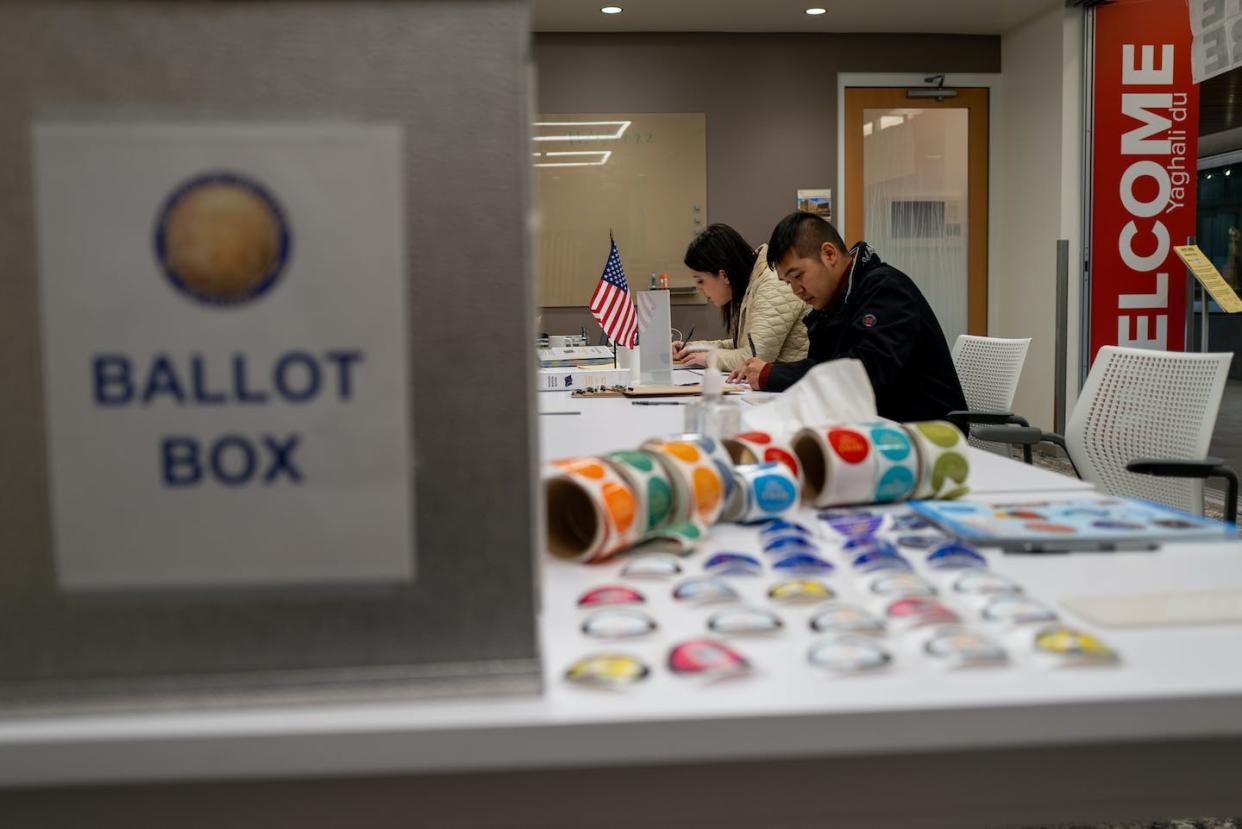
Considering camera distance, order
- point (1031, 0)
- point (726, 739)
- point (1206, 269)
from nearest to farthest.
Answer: point (726, 739) < point (1206, 269) < point (1031, 0)

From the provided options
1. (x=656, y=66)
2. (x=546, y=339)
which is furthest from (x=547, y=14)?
(x=546, y=339)

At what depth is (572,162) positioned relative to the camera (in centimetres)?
640

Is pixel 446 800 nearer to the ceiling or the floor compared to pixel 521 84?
nearer to the floor

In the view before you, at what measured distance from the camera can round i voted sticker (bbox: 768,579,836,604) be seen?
2.49 ft

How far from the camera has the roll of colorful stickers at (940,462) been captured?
1.16 meters

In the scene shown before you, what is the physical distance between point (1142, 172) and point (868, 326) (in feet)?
12.2

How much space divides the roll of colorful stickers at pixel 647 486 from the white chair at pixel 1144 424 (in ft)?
4.08

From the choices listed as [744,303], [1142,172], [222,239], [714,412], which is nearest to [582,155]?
[744,303]

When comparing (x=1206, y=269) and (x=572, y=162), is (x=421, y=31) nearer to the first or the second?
(x=1206, y=269)

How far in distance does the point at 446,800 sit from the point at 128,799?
177 mm

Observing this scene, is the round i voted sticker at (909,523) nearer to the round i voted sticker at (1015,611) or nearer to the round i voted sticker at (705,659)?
the round i voted sticker at (1015,611)

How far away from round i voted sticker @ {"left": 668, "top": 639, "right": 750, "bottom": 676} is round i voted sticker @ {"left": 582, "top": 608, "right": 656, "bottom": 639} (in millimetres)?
57

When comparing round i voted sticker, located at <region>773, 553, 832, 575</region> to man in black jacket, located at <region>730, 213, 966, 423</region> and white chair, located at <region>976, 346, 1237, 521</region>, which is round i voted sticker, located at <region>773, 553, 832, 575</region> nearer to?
white chair, located at <region>976, 346, 1237, 521</region>

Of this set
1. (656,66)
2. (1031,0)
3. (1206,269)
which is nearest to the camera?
(1206,269)
